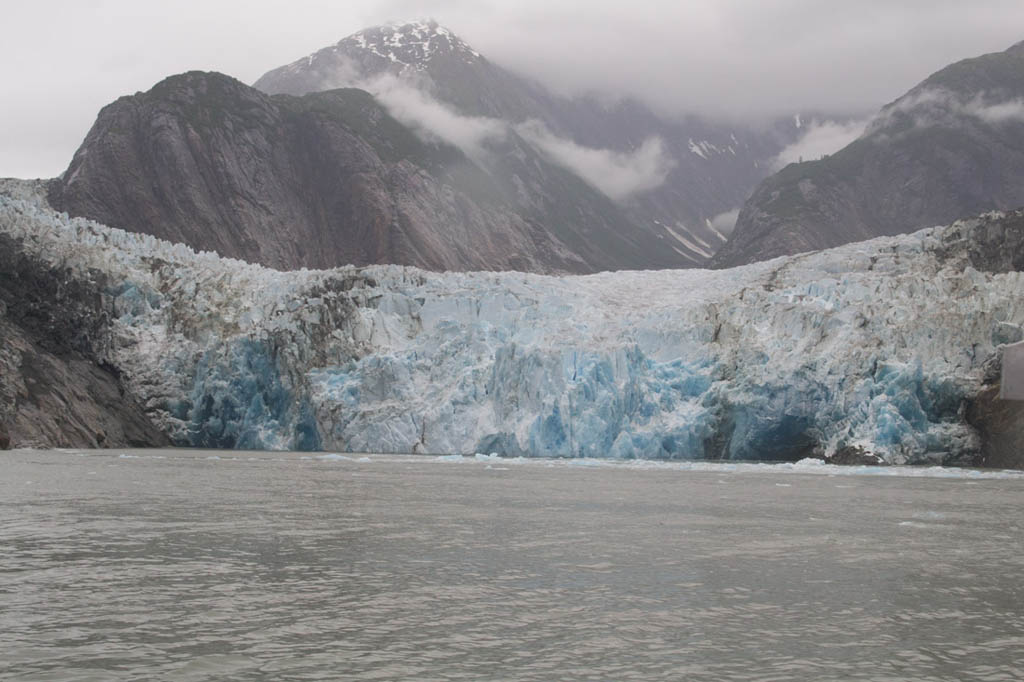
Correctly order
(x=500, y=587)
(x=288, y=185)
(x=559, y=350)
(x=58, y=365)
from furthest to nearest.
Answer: (x=288, y=185) → (x=58, y=365) → (x=559, y=350) → (x=500, y=587)

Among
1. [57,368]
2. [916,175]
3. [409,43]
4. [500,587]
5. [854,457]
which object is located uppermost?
[409,43]

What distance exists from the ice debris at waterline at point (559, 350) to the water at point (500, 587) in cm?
1535

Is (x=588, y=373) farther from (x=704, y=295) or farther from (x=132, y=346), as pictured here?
(x=132, y=346)

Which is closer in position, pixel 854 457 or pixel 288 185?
pixel 854 457

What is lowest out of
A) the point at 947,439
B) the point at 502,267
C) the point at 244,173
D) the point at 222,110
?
the point at 947,439

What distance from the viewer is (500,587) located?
9.46 meters

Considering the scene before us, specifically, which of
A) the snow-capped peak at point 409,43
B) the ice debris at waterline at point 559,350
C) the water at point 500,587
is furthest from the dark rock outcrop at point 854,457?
the snow-capped peak at point 409,43

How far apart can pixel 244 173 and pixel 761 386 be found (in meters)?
67.2

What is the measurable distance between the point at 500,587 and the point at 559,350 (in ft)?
90.0

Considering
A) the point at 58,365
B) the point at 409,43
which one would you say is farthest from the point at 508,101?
the point at 58,365

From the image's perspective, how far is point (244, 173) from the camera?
90.1 metres

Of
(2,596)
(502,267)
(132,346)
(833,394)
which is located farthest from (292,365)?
(502,267)

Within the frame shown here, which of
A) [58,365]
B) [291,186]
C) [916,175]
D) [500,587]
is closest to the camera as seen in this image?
[500,587]

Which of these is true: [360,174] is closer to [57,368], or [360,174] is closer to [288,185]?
[288,185]
